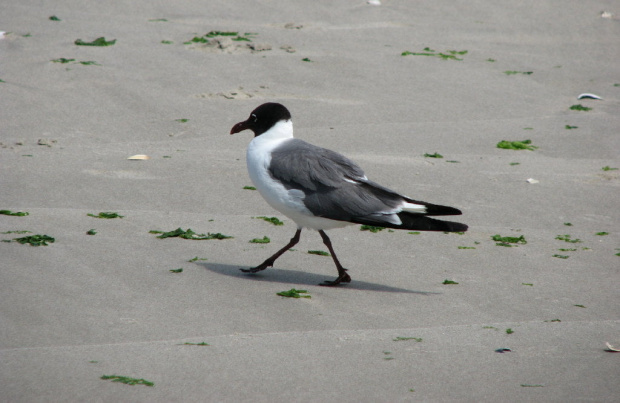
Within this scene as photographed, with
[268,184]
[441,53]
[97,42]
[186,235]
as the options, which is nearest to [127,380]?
[268,184]

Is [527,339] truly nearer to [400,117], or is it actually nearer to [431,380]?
[431,380]

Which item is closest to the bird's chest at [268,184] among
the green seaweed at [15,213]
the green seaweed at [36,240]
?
the green seaweed at [36,240]

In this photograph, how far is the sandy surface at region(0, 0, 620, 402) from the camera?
3502 mm

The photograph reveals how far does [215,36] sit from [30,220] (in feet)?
22.0

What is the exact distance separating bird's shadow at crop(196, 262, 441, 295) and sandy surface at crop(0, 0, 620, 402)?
24 mm

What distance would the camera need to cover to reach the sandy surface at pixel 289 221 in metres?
3.50

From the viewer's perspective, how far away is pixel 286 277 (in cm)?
511

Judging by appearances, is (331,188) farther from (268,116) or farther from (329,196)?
(268,116)

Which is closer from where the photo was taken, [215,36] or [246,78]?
[246,78]

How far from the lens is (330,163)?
5121mm

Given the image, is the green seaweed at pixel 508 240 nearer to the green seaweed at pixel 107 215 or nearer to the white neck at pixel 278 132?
the white neck at pixel 278 132

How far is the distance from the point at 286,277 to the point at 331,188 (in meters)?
0.70

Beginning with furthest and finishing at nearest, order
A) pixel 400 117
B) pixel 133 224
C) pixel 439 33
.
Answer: pixel 439 33 → pixel 400 117 → pixel 133 224

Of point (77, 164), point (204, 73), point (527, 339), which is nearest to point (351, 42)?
point (204, 73)
